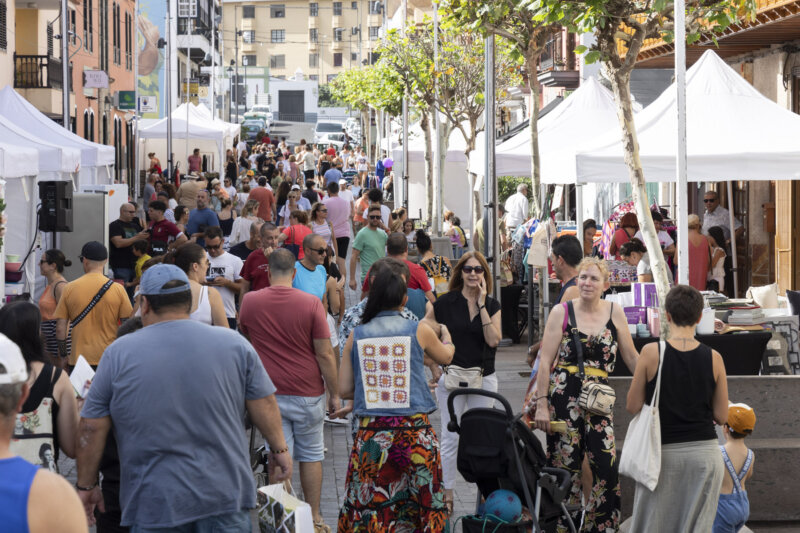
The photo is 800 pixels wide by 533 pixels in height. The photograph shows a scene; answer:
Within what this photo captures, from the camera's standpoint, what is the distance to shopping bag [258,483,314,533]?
4637 millimetres

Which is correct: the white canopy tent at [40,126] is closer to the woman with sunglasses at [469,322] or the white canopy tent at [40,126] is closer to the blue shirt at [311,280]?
the blue shirt at [311,280]

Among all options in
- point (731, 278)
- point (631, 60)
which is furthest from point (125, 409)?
point (731, 278)

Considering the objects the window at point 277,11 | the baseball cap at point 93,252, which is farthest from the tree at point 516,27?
the window at point 277,11

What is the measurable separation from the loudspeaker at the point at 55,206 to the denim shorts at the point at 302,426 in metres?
8.14

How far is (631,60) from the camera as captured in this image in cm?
1016

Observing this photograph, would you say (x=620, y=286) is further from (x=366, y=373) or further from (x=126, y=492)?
(x=126, y=492)

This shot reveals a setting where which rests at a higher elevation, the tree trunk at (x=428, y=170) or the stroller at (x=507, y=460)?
the tree trunk at (x=428, y=170)

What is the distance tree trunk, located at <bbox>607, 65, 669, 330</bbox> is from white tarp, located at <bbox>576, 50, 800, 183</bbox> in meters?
1.55

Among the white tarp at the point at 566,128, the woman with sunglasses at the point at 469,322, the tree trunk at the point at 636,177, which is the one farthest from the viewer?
the white tarp at the point at 566,128

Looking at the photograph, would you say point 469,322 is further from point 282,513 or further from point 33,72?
point 33,72

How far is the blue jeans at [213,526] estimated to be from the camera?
15.3ft

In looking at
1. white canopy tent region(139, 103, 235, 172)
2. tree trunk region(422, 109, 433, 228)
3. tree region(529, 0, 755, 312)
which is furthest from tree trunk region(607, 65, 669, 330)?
white canopy tent region(139, 103, 235, 172)

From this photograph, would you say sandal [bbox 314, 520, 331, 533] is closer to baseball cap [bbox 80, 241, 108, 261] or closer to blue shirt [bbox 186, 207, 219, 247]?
baseball cap [bbox 80, 241, 108, 261]

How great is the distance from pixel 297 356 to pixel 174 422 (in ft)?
8.58
